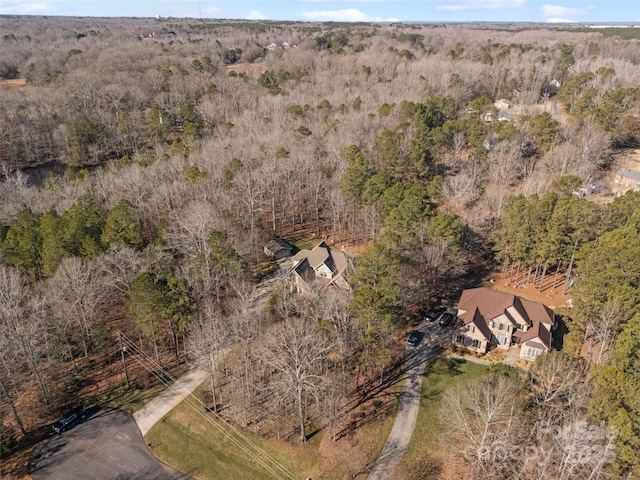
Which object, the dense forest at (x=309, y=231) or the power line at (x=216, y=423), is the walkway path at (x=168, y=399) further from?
the dense forest at (x=309, y=231)

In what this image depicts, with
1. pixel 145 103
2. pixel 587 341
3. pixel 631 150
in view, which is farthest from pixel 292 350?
pixel 145 103

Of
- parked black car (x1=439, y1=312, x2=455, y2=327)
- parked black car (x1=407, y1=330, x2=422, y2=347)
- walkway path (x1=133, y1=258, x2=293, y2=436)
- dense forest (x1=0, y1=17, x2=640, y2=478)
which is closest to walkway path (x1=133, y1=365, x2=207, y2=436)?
walkway path (x1=133, y1=258, x2=293, y2=436)

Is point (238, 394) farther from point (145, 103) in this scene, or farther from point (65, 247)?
point (145, 103)

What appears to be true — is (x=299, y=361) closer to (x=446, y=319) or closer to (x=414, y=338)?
(x=414, y=338)

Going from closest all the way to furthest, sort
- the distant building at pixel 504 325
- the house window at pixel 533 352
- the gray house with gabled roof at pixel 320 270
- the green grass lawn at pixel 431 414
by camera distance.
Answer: the green grass lawn at pixel 431 414
the house window at pixel 533 352
the distant building at pixel 504 325
the gray house with gabled roof at pixel 320 270

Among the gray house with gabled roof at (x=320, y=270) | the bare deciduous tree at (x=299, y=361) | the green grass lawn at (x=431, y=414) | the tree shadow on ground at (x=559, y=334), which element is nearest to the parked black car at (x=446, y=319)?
the green grass lawn at (x=431, y=414)

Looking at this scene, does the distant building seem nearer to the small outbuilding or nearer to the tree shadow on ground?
the tree shadow on ground

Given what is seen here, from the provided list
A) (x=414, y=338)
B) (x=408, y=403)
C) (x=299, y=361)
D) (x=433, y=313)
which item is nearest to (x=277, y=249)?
(x=433, y=313)
